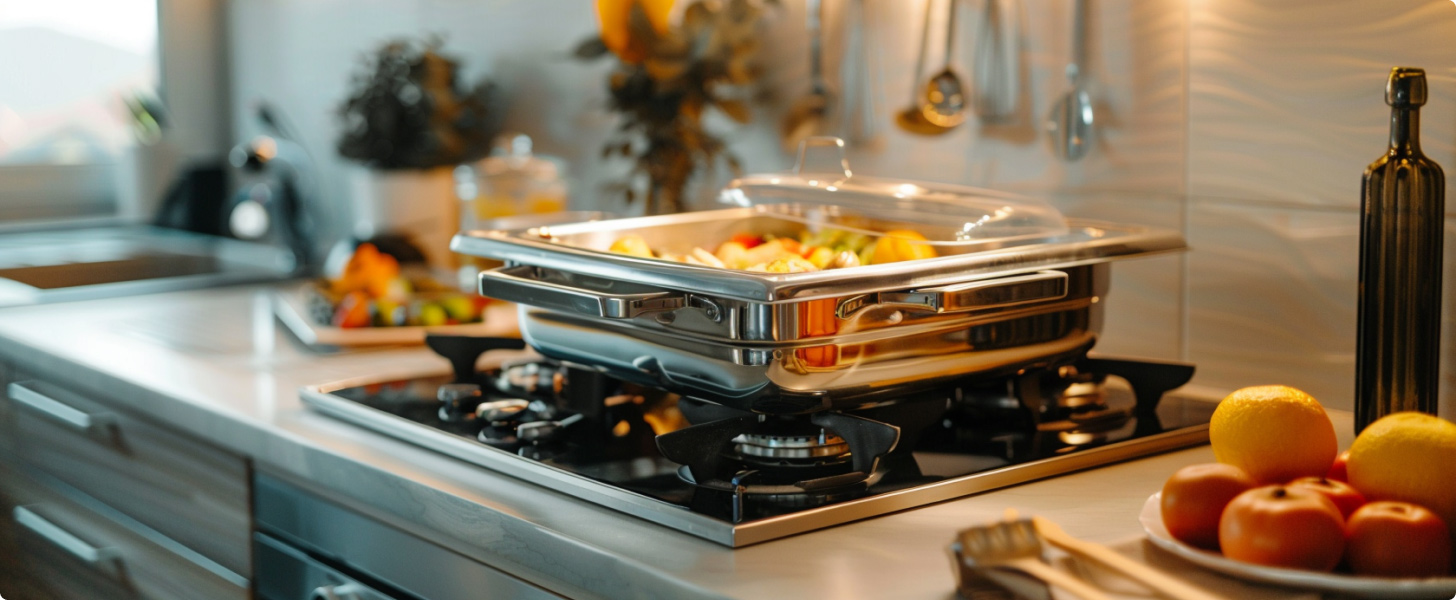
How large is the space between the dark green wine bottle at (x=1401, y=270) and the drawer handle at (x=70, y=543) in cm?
129

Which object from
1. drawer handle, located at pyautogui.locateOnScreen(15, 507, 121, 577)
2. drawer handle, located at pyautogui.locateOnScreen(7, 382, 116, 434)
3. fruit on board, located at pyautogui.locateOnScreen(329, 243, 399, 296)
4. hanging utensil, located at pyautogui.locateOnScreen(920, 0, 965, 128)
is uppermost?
hanging utensil, located at pyautogui.locateOnScreen(920, 0, 965, 128)

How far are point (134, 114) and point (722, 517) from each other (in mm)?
2491

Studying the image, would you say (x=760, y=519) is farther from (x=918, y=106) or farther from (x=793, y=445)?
(x=918, y=106)

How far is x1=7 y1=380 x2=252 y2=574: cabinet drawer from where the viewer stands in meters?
1.21

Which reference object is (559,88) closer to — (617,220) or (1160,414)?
(617,220)

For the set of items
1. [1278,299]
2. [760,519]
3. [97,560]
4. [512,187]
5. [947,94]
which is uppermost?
[947,94]

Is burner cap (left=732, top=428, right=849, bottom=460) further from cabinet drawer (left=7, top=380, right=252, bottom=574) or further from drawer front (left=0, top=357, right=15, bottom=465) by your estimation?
drawer front (left=0, top=357, right=15, bottom=465)

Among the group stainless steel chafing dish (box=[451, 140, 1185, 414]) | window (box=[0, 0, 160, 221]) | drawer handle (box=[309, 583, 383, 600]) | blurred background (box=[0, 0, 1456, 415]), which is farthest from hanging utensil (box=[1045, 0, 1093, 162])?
window (box=[0, 0, 160, 221])

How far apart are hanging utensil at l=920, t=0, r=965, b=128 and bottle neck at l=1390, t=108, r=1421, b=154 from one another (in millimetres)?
544

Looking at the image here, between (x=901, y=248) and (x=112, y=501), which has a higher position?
(x=901, y=248)

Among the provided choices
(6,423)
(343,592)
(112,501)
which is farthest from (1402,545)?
(6,423)

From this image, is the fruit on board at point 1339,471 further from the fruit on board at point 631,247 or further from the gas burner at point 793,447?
the fruit on board at point 631,247

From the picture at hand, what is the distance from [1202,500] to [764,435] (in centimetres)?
32

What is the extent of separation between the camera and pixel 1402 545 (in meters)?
0.65
